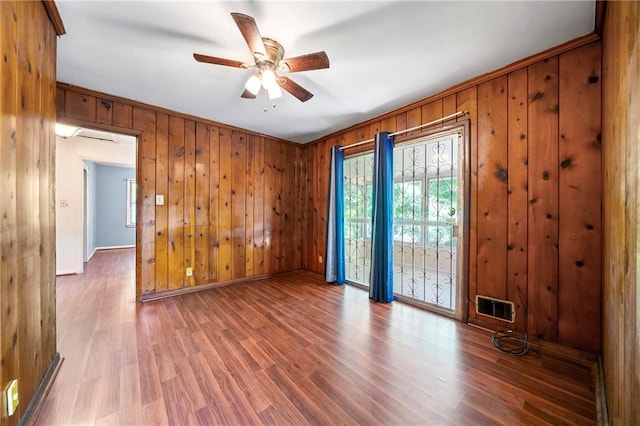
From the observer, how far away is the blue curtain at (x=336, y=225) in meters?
3.66

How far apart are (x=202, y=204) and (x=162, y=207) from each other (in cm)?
48

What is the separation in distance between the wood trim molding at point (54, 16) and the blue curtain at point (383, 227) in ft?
9.31

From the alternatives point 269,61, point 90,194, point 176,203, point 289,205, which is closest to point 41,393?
Answer: point 176,203

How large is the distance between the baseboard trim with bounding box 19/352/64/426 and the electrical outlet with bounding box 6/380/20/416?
202mm

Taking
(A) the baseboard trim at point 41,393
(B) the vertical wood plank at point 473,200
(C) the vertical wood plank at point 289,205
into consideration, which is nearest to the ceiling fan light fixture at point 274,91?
(B) the vertical wood plank at point 473,200

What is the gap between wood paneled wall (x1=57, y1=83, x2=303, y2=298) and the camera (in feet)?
9.42

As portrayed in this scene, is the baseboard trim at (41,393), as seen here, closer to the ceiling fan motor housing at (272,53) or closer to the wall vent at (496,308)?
the ceiling fan motor housing at (272,53)

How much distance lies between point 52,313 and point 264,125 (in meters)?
2.92

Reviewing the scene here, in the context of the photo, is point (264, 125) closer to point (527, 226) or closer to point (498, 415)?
point (527, 226)

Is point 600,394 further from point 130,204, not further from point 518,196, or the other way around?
point 130,204

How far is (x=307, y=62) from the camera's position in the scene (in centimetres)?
161

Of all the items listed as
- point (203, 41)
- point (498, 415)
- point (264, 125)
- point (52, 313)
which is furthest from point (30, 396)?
point (264, 125)

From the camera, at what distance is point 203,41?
175 cm

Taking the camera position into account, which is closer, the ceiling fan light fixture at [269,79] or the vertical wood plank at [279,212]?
the ceiling fan light fixture at [269,79]
